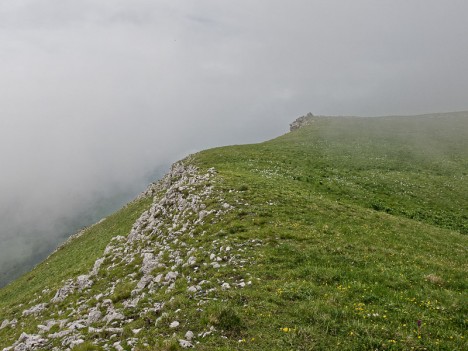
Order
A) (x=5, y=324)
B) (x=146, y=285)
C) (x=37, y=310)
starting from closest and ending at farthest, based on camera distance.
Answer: (x=146, y=285) < (x=37, y=310) < (x=5, y=324)

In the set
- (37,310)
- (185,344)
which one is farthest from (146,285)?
(37,310)

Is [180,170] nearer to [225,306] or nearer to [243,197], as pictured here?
[243,197]

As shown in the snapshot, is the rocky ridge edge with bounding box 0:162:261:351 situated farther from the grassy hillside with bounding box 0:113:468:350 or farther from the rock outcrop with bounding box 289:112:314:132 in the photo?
the rock outcrop with bounding box 289:112:314:132

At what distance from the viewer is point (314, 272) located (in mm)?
15703

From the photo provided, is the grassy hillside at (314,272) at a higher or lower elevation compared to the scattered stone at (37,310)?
higher

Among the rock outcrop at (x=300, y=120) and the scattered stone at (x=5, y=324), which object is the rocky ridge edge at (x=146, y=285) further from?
the rock outcrop at (x=300, y=120)

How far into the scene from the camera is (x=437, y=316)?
1195 cm

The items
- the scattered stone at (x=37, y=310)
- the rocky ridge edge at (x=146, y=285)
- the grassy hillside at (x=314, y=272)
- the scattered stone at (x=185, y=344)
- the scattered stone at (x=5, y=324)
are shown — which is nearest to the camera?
the scattered stone at (x=185, y=344)

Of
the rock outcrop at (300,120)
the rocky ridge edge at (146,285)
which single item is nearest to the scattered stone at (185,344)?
the rocky ridge edge at (146,285)

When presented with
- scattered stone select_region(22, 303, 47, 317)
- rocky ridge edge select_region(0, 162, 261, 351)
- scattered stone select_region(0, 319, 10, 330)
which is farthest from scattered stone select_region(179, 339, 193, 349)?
scattered stone select_region(0, 319, 10, 330)

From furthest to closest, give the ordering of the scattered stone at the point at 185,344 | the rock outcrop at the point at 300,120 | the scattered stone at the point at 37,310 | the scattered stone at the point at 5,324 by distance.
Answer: the rock outcrop at the point at 300,120, the scattered stone at the point at 5,324, the scattered stone at the point at 37,310, the scattered stone at the point at 185,344

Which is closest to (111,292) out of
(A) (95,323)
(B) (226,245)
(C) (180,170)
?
(A) (95,323)

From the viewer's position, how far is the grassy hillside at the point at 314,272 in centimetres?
1117

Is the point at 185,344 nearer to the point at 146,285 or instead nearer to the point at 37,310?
the point at 146,285
